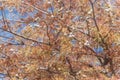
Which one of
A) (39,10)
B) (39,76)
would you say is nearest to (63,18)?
(39,10)

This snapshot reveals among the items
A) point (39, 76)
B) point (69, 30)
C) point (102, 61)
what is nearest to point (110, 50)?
point (102, 61)

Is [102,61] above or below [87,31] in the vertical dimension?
below

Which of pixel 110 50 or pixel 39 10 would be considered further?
pixel 39 10

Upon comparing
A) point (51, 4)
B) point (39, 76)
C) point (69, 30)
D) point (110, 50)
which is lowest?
point (39, 76)

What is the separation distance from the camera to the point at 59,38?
4973 mm

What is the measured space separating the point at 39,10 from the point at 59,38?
60cm

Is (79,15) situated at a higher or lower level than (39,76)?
higher

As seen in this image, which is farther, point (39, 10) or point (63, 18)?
point (39, 10)

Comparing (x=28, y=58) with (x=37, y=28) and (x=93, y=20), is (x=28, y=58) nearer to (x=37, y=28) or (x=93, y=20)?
(x=37, y=28)

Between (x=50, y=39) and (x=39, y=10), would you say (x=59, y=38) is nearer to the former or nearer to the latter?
(x=50, y=39)

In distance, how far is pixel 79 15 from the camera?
5070 mm

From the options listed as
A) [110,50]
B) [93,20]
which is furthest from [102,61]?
[93,20]

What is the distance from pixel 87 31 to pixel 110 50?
423mm

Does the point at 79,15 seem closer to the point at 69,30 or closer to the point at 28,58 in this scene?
the point at 69,30
